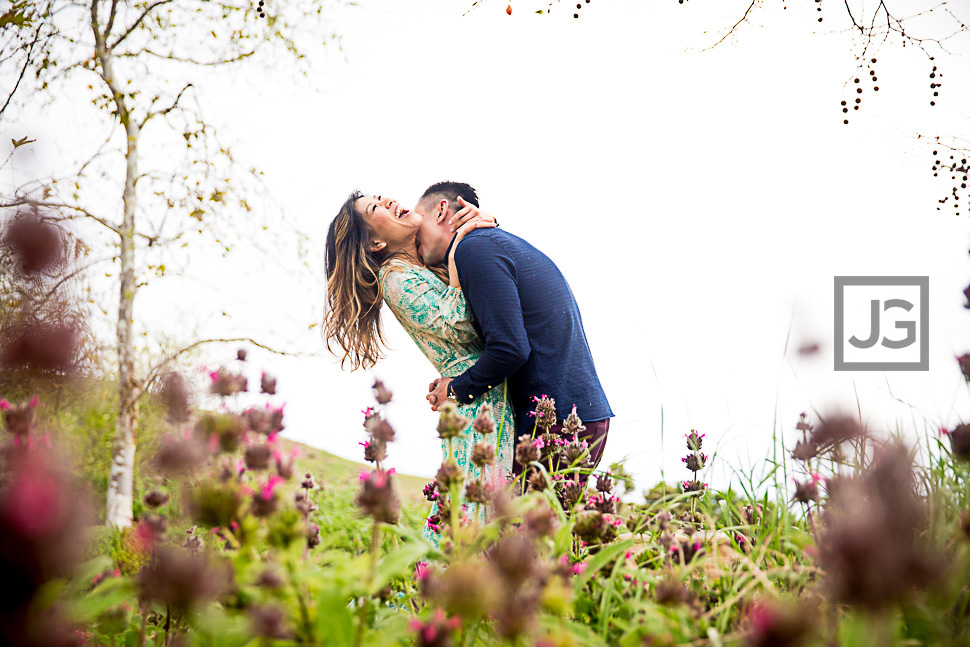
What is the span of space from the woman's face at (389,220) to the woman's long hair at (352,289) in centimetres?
6

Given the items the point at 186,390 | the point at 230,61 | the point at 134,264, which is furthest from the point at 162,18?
the point at 186,390

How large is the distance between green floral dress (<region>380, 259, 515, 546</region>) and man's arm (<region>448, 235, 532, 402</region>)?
88 millimetres

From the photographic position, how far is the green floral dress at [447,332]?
2674 mm

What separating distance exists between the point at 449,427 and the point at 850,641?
74 centimetres

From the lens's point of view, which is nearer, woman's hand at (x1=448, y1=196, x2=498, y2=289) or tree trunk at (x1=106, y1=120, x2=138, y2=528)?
woman's hand at (x1=448, y1=196, x2=498, y2=289)

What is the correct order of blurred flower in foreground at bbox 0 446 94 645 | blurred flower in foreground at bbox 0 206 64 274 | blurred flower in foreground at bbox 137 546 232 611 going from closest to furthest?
blurred flower in foreground at bbox 0 446 94 645
blurred flower in foreground at bbox 137 546 232 611
blurred flower in foreground at bbox 0 206 64 274

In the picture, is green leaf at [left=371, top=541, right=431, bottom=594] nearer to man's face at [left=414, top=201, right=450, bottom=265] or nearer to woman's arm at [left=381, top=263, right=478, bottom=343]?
woman's arm at [left=381, top=263, right=478, bottom=343]

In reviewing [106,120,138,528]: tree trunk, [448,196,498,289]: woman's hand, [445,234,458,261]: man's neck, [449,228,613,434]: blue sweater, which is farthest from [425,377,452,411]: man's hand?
[106,120,138,528]: tree trunk

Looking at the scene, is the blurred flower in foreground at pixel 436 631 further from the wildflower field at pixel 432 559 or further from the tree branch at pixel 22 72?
the tree branch at pixel 22 72

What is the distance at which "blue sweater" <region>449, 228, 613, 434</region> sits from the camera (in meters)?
2.49

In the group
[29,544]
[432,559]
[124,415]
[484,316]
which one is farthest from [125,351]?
[29,544]

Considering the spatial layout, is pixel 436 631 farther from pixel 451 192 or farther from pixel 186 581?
pixel 451 192

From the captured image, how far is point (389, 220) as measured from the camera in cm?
310

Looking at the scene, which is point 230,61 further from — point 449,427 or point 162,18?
point 449,427
